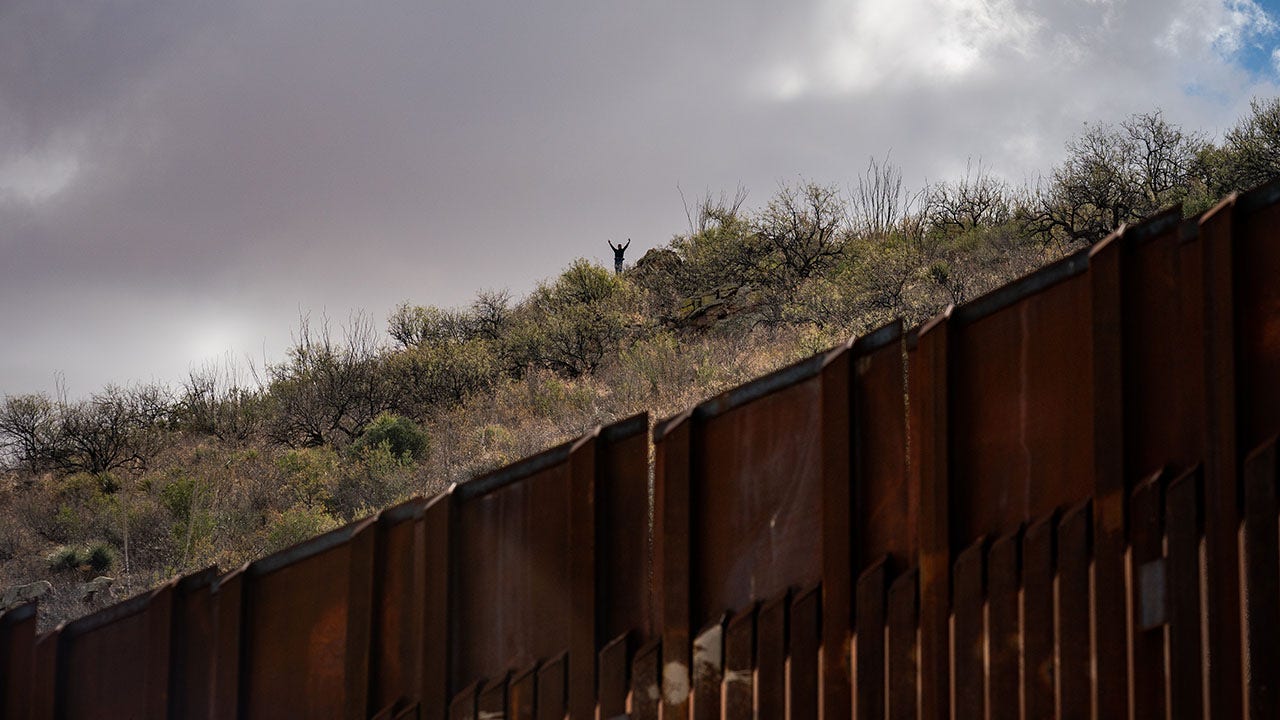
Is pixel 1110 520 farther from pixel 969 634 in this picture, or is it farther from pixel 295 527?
pixel 295 527

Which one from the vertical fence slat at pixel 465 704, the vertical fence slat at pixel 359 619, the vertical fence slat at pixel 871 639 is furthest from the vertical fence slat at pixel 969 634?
the vertical fence slat at pixel 359 619

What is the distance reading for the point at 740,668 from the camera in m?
3.26

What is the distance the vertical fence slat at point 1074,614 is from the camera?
10.0 feet

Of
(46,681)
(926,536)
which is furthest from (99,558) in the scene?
(926,536)

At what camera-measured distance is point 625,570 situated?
3.44 meters

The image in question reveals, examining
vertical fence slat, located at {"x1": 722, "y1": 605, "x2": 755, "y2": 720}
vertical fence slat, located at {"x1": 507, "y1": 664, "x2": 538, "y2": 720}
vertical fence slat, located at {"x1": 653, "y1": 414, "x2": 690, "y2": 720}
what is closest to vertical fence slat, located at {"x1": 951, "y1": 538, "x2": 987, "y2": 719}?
vertical fence slat, located at {"x1": 722, "y1": 605, "x2": 755, "y2": 720}

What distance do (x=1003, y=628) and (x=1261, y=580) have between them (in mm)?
863

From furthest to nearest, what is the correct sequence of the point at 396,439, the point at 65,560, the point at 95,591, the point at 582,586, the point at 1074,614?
the point at 396,439 < the point at 65,560 < the point at 95,591 < the point at 582,586 < the point at 1074,614

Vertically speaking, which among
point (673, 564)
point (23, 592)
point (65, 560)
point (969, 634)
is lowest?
point (23, 592)

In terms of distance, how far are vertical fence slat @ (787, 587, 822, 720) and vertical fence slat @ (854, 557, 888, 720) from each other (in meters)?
0.16

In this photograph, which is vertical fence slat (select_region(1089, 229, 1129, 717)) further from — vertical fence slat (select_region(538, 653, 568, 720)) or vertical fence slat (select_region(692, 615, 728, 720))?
vertical fence slat (select_region(538, 653, 568, 720))

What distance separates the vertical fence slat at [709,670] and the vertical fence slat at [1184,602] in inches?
62.3

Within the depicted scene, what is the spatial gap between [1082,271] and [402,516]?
2897mm

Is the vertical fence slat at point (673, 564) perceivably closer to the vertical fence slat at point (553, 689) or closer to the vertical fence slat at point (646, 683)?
the vertical fence slat at point (646, 683)
